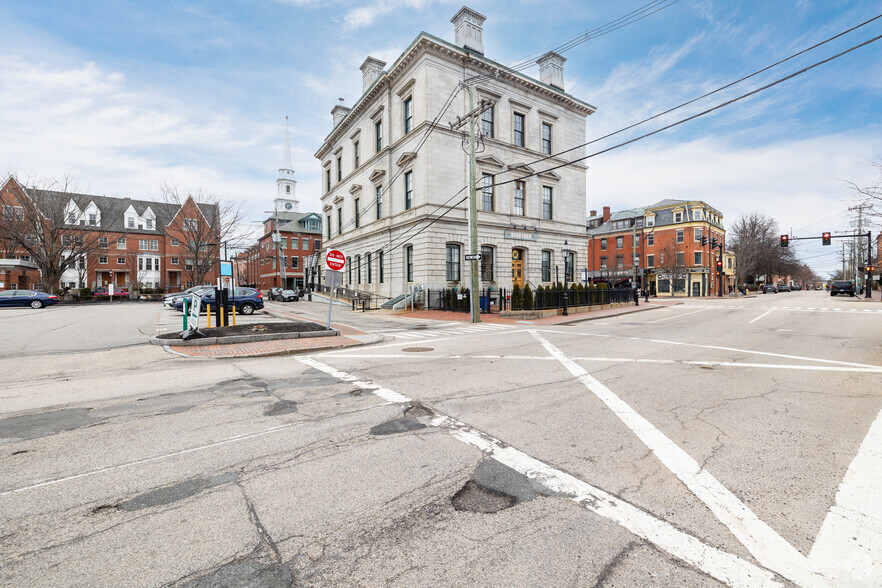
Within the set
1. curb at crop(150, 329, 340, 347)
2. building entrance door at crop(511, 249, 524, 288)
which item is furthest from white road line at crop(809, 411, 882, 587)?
building entrance door at crop(511, 249, 524, 288)

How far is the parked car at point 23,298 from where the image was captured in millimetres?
27672

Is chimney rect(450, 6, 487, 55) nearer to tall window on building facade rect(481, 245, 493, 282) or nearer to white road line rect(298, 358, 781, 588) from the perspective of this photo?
tall window on building facade rect(481, 245, 493, 282)

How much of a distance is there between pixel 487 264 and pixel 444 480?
2713 cm

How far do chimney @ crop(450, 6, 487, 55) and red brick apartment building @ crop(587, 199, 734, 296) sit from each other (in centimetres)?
3319

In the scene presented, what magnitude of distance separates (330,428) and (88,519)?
215cm

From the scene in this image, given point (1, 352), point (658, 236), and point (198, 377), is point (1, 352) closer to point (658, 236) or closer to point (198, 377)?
point (198, 377)

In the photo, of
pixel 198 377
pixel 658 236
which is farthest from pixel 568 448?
pixel 658 236

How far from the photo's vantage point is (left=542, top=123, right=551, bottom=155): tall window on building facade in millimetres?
33344

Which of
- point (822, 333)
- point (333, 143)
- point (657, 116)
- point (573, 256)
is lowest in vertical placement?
point (822, 333)

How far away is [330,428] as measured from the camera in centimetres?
457

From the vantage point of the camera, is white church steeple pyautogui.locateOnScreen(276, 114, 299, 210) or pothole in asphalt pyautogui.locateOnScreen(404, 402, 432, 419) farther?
white church steeple pyautogui.locateOnScreen(276, 114, 299, 210)

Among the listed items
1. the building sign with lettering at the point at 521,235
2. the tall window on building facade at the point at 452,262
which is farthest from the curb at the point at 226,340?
the building sign with lettering at the point at 521,235

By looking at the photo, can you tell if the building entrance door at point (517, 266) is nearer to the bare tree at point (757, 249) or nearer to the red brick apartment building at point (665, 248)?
the red brick apartment building at point (665, 248)

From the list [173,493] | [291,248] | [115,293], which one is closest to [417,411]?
[173,493]
